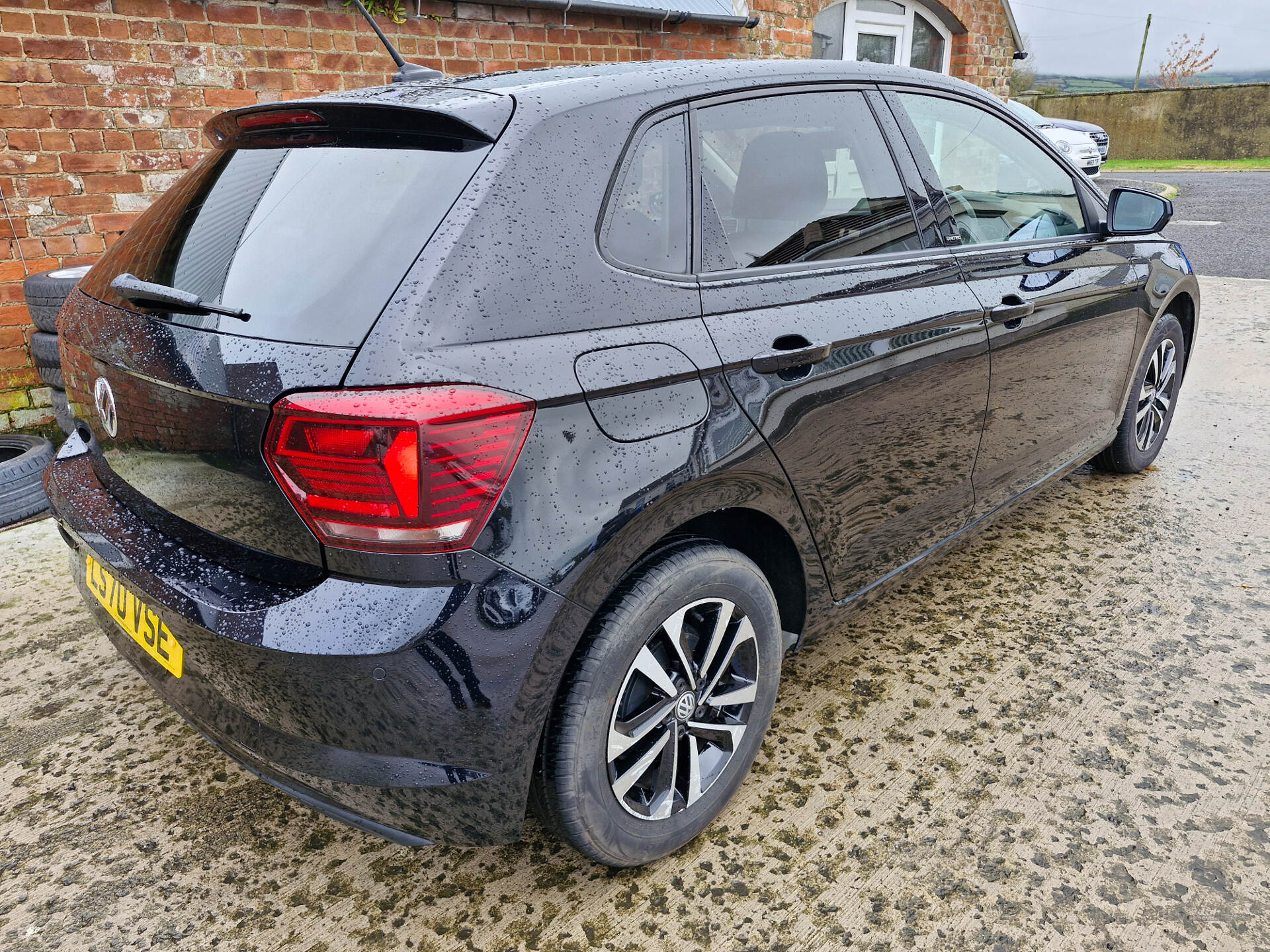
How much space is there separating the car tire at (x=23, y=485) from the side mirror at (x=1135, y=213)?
4.33 meters

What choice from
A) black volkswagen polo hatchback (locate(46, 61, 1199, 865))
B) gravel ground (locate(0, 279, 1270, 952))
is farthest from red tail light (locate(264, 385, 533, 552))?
gravel ground (locate(0, 279, 1270, 952))

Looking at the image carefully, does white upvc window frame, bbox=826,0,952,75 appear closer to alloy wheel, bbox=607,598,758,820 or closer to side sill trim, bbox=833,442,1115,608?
side sill trim, bbox=833,442,1115,608

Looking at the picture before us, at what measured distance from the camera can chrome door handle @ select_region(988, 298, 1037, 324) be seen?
2.63 meters

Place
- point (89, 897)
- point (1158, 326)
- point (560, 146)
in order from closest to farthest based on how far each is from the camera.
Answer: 1. point (560, 146)
2. point (89, 897)
3. point (1158, 326)

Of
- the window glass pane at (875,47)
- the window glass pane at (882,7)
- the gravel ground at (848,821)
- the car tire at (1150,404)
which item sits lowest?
the gravel ground at (848,821)

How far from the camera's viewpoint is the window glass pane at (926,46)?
9.87 m

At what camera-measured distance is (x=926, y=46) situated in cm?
1006

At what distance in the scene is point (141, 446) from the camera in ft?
5.89

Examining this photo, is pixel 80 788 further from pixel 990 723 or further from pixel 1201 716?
pixel 1201 716

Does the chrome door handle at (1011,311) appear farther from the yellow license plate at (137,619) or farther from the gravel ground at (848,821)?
the yellow license plate at (137,619)

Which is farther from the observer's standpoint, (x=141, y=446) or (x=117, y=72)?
(x=117, y=72)

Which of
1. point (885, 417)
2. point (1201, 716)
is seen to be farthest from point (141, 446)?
point (1201, 716)

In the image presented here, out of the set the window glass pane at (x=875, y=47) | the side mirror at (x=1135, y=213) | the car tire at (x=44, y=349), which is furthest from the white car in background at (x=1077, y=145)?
the car tire at (x=44, y=349)

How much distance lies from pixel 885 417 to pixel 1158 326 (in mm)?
→ 2227
